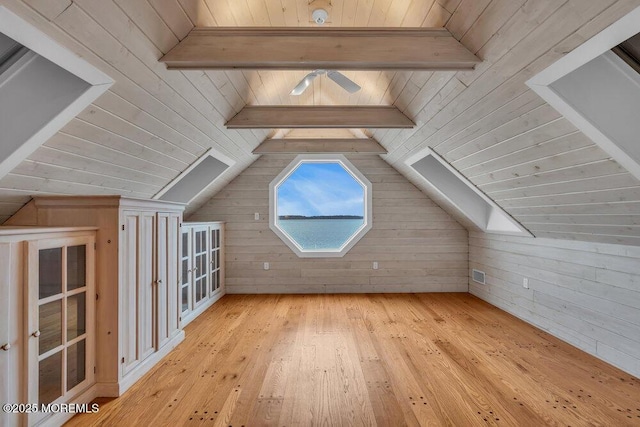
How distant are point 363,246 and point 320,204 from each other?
20.4m

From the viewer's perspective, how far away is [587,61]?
5.09ft

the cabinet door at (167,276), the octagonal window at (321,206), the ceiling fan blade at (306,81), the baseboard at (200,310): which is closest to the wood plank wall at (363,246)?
the baseboard at (200,310)

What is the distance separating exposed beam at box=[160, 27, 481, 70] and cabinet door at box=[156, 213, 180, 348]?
1.35m

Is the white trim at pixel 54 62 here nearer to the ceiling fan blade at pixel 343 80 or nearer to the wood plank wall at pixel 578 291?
the ceiling fan blade at pixel 343 80

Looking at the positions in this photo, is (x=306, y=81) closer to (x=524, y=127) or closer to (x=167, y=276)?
(x=524, y=127)

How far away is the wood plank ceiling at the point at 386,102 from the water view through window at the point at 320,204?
62.2 ft

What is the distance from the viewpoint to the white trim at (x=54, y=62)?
1290 millimetres

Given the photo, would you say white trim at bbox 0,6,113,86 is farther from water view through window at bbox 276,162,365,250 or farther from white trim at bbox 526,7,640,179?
water view through window at bbox 276,162,365,250

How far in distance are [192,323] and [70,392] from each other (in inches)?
68.4

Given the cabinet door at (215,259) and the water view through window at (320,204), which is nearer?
the cabinet door at (215,259)

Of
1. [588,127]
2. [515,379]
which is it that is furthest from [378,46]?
[515,379]

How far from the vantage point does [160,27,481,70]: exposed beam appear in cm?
196

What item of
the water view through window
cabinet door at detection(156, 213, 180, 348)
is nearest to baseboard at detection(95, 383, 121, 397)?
cabinet door at detection(156, 213, 180, 348)

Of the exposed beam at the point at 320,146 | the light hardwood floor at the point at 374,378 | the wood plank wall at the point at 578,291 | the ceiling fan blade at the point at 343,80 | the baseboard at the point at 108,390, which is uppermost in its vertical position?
the ceiling fan blade at the point at 343,80
